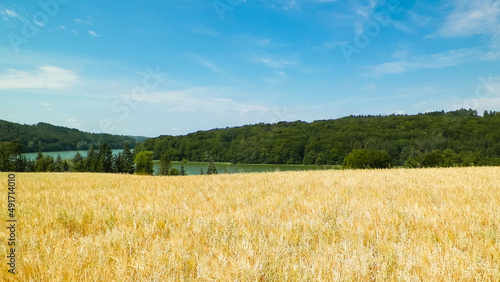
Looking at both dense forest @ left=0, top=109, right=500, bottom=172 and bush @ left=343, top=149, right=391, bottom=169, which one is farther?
dense forest @ left=0, top=109, right=500, bottom=172

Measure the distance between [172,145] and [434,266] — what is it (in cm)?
20177

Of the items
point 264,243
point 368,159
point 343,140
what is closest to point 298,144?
point 343,140

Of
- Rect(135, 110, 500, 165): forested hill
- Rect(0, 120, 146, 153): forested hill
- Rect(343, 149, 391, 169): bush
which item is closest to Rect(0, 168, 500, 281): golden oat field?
Rect(343, 149, 391, 169): bush

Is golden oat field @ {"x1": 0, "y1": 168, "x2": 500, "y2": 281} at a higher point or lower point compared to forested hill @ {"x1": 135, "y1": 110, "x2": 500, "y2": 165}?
lower

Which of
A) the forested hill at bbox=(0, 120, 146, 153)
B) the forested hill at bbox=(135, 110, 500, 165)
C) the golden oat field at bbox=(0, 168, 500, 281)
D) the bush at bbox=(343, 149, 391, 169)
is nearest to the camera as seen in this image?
the golden oat field at bbox=(0, 168, 500, 281)

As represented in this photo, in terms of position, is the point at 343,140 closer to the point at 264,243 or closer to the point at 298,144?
the point at 298,144

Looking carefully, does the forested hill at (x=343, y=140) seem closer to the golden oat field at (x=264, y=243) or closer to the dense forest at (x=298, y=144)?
the dense forest at (x=298, y=144)

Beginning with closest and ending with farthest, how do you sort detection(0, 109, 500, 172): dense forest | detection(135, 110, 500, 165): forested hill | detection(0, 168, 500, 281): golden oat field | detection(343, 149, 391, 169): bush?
detection(0, 168, 500, 281): golden oat field, detection(343, 149, 391, 169): bush, detection(0, 109, 500, 172): dense forest, detection(135, 110, 500, 165): forested hill

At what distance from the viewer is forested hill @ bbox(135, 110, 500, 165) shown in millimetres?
115875

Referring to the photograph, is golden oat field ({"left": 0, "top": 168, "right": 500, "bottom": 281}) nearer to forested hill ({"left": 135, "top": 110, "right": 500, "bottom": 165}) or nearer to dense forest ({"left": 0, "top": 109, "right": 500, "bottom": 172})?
dense forest ({"left": 0, "top": 109, "right": 500, "bottom": 172})

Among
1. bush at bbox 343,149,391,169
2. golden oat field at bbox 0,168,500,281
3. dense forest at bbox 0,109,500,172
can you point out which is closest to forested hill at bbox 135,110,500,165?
dense forest at bbox 0,109,500,172

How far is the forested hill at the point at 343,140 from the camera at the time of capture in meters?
116

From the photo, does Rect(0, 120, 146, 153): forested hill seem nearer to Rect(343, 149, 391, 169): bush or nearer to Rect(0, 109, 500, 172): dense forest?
Rect(0, 109, 500, 172): dense forest

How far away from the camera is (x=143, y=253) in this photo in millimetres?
2811
